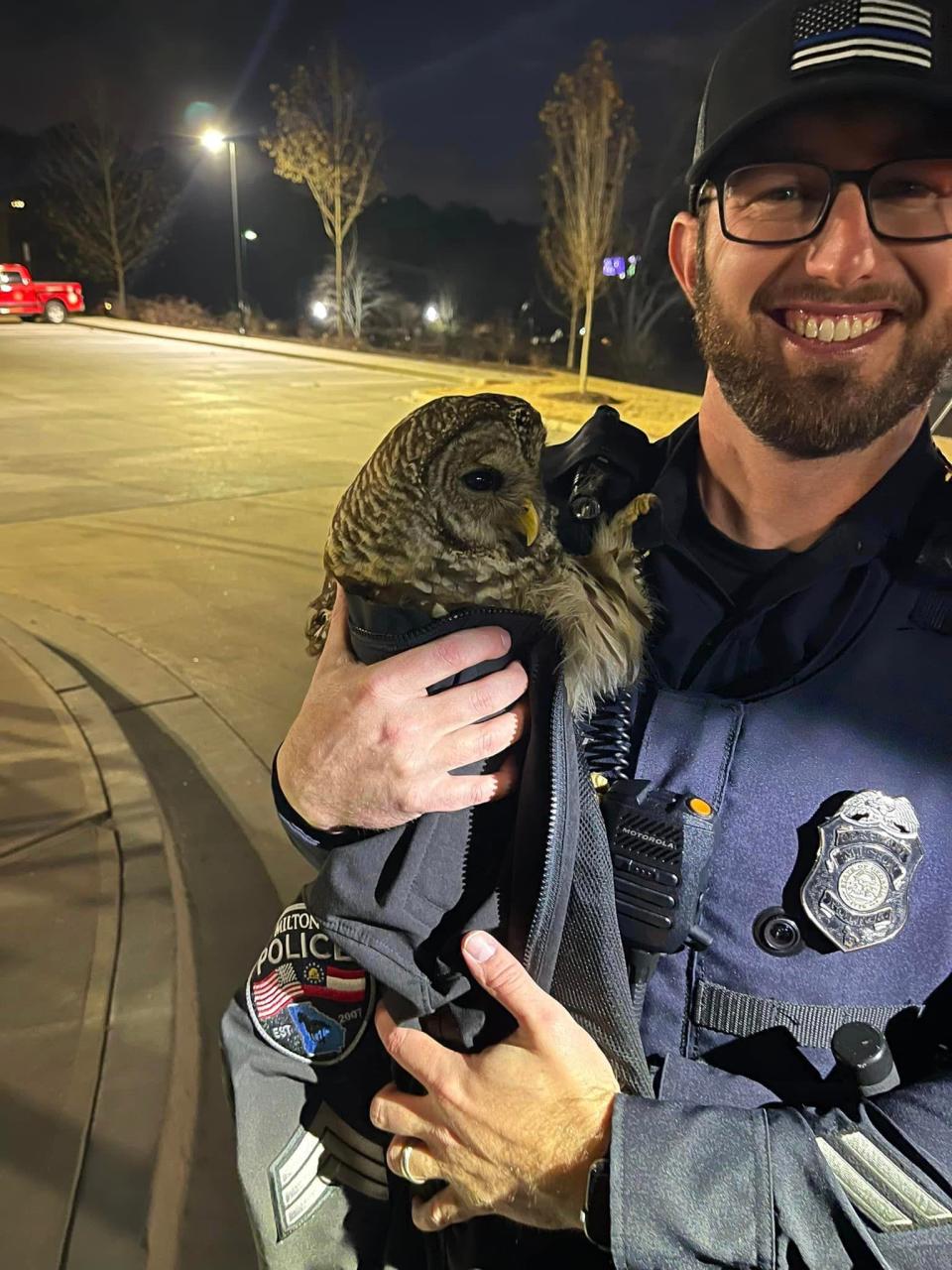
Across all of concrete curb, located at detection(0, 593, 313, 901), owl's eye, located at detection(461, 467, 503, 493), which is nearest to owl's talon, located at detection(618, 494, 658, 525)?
owl's eye, located at detection(461, 467, 503, 493)

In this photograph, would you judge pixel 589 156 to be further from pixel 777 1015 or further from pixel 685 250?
pixel 777 1015

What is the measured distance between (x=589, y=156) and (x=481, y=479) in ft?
52.9

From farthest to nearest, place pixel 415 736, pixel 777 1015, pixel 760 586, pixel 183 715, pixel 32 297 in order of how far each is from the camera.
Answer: pixel 32 297
pixel 183 715
pixel 760 586
pixel 415 736
pixel 777 1015

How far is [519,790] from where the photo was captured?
1.17m

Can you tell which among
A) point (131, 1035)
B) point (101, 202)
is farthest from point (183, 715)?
point (101, 202)

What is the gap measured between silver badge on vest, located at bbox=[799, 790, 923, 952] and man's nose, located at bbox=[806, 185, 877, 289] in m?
0.73

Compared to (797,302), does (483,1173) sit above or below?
below

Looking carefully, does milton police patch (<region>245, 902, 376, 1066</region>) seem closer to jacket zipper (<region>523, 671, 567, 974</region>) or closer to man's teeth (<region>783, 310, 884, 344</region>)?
jacket zipper (<region>523, 671, 567, 974</region>)

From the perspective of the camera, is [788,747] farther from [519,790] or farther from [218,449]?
[218,449]

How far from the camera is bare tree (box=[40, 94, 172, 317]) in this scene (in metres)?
34.2

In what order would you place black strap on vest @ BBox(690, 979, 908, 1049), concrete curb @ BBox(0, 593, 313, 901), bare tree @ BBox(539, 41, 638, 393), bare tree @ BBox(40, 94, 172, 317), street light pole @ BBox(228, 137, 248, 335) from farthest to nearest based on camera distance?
bare tree @ BBox(40, 94, 172, 317), street light pole @ BBox(228, 137, 248, 335), bare tree @ BBox(539, 41, 638, 393), concrete curb @ BBox(0, 593, 313, 901), black strap on vest @ BBox(690, 979, 908, 1049)

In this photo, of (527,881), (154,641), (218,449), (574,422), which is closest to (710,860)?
(527,881)

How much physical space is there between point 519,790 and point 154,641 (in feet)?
13.2

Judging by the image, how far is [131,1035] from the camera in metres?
2.35
